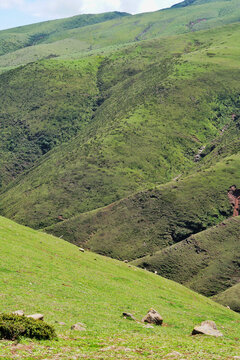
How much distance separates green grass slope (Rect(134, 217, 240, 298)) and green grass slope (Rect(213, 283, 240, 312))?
608cm

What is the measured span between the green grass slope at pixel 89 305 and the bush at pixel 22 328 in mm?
671

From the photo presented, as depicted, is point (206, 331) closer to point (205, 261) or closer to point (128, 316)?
point (128, 316)

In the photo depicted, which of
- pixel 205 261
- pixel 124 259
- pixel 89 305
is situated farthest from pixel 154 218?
pixel 89 305

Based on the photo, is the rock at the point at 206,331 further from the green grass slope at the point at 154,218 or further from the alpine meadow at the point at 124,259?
the green grass slope at the point at 154,218

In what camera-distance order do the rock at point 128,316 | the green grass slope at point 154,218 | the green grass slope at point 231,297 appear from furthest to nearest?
the green grass slope at point 154,218, the green grass slope at point 231,297, the rock at point 128,316

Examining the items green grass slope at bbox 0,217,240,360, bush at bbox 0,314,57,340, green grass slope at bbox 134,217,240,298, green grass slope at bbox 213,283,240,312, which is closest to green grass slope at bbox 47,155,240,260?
green grass slope at bbox 134,217,240,298

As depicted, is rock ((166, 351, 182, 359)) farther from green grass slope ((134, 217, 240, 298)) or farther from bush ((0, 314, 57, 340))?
green grass slope ((134, 217, 240, 298))

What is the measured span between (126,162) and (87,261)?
12710cm

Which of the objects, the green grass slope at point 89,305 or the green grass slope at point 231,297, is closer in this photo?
the green grass slope at point 89,305

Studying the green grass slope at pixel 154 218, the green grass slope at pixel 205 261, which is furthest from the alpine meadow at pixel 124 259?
the green grass slope at pixel 154 218

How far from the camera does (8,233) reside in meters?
56.2

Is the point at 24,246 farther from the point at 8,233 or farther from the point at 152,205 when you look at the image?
the point at 152,205

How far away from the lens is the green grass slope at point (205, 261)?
346 feet

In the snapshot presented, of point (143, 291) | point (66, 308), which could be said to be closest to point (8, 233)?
point (143, 291)
